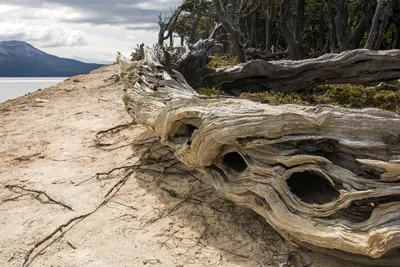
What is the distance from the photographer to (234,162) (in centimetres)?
563

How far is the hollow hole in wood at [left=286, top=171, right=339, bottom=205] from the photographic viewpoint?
461 cm

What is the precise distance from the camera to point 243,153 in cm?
510

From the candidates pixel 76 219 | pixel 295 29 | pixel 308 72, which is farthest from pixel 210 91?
pixel 295 29

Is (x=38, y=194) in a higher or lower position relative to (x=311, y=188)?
lower

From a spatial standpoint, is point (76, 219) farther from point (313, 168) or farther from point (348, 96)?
point (348, 96)

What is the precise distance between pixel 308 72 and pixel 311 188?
5763 millimetres

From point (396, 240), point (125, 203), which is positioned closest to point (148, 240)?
point (125, 203)

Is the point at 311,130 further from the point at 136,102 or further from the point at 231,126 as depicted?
the point at 136,102

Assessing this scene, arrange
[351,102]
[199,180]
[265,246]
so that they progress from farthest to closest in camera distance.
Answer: [351,102] < [199,180] < [265,246]

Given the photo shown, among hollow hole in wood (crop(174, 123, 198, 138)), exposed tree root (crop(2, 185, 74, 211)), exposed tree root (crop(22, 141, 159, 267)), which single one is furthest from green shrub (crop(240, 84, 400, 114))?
exposed tree root (crop(2, 185, 74, 211))

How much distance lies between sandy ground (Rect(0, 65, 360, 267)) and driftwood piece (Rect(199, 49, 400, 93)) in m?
2.66

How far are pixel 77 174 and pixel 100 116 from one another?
396cm

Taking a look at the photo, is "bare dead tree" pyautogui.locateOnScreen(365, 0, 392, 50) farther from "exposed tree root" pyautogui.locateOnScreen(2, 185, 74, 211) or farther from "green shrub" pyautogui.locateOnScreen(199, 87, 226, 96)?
"exposed tree root" pyautogui.locateOnScreen(2, 185, 74, 211)

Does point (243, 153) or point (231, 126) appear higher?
point (231, 126)
